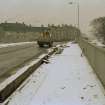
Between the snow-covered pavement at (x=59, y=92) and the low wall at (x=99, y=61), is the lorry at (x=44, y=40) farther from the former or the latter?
the snow-covered pavement at (x=59, y=92)

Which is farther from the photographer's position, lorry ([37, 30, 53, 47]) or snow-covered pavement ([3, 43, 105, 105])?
lorry ([37, 30, 53, 47])

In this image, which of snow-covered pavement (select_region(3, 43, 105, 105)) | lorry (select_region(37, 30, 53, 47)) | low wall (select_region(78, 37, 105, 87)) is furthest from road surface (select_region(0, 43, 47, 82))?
lorry (select_region(37, 30, 53, 47))

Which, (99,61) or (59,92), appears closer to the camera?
(59,92)

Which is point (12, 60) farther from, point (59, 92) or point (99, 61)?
point (59, 92)

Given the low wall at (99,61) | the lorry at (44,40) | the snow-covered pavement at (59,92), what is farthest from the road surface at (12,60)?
the lorry at (44,40)

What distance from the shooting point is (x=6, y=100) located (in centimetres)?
975

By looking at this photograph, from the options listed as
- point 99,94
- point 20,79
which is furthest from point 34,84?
point 99,94

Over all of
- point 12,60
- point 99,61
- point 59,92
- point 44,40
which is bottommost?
point 44,40

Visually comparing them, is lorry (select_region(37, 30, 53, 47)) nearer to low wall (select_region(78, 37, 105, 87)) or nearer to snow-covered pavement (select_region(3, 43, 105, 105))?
low wall (select_region(78, 37, 105, 87))

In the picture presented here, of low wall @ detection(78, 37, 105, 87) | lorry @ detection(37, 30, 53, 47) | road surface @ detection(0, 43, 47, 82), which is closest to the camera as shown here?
low wall @ detection(78, 37, 105, 87)

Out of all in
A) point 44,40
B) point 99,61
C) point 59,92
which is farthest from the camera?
point 44,40

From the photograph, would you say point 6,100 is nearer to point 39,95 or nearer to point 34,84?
point 39,95

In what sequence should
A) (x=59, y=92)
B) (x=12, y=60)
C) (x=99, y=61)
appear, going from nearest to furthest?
(x=59, y=92) → (x=99, y=61) → (x=12, y=60)

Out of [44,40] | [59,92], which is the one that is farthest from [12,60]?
[44,40]
